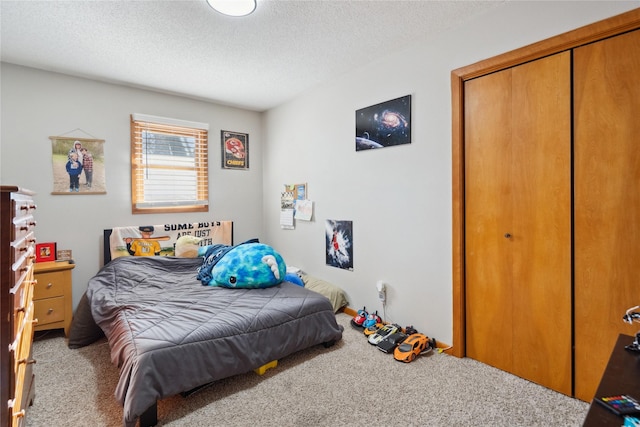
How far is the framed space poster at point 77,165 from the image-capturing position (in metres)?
2.99

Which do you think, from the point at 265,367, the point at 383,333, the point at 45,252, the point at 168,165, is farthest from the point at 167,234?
the point at 383,333

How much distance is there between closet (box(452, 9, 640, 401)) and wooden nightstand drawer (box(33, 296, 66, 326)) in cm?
324

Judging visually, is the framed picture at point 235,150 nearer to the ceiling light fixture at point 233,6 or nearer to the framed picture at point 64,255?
the framed picture at point 64,255

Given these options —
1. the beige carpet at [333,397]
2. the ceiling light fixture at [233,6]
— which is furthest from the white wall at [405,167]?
the ceiling light fixture at [233,6]

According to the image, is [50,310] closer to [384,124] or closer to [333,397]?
[333,397]

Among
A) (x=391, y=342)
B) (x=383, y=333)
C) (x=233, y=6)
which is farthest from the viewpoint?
(x=383, y=333)

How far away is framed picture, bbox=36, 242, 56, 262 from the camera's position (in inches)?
112

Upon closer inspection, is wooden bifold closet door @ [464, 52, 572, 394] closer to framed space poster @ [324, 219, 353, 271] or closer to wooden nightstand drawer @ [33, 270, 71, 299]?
framed space poster @ [324, 219, 353, 271]

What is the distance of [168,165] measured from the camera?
364 centimetres

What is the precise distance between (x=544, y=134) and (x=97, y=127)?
12.6 ft

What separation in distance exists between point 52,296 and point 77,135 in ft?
5.01

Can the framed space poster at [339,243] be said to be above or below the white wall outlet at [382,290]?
above

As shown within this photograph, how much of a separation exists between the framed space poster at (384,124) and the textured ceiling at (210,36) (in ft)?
1.47

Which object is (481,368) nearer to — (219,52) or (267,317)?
(267,317)
